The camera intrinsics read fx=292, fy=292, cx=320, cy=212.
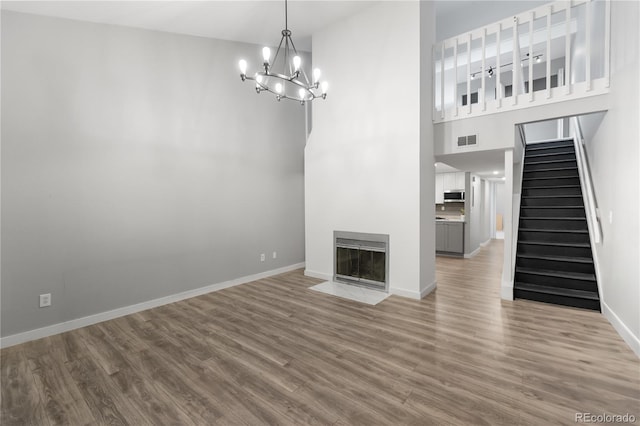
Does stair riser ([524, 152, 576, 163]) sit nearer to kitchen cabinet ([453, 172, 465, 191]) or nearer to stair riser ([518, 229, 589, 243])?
kitchen cabinet ([453, 172, 465, 191])

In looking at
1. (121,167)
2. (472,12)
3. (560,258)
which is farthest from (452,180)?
(121,167)

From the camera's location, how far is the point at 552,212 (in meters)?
4.80

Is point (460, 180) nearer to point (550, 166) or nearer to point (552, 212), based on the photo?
point (550, 166)

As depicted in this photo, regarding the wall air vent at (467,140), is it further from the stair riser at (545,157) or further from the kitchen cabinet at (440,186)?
the kitchen cabinet at (440,186)

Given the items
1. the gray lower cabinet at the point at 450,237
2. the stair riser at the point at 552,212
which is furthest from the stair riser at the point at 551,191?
the gray lower cabinet at the point at 450,237

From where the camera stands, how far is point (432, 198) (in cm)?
445

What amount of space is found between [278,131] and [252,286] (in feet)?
9.18

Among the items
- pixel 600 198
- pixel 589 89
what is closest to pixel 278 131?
pixel 589 89

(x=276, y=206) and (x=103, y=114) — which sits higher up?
(x=103, y=114)

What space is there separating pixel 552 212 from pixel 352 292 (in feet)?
11.7

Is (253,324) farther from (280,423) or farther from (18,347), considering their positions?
(18,347)

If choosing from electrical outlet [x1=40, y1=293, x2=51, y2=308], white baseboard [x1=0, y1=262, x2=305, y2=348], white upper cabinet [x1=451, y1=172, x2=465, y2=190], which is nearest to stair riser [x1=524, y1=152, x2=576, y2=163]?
white upper cabinet [x1=451, y1=172, x2=465, y2=190]

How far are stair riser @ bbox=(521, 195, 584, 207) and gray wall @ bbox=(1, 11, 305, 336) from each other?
4622 mm

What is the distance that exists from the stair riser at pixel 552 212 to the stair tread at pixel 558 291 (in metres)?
1.43
